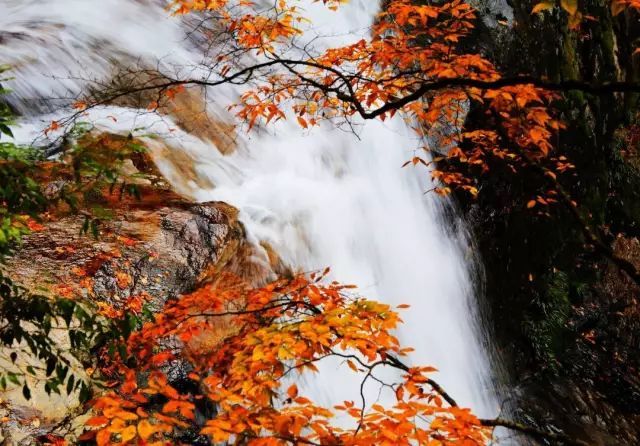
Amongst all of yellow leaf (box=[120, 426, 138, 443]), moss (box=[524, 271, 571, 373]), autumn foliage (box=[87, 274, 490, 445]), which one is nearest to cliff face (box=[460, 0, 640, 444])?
moss (box=[524, 271, 571, 373])

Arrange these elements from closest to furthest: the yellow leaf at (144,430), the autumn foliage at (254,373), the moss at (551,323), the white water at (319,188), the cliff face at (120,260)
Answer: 1. the yellow leaf at (144,430)
2. the autumn foliage at (254,373)
3. the cliff face at (120,260)
4. the white water at (319,188)
5. the moss at (551,323)

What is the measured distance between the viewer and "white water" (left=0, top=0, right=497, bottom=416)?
5668 millimetres

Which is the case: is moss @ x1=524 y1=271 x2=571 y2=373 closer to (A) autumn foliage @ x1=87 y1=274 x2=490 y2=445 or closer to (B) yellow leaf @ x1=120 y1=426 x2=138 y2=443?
(A) autumn foliage @ x1=87 y1=274 x2=490 y2=445

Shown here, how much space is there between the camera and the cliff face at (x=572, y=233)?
857 centimetres

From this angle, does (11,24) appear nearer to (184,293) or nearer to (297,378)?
(184,293)

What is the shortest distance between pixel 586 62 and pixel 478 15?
2.62 m

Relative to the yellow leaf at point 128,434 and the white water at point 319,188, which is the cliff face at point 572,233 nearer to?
the white water at point 319,188

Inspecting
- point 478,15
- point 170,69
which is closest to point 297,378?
point 170,69

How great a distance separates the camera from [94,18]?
23.3ft

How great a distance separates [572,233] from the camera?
28.5ft

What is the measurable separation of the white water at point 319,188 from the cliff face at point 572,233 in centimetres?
89

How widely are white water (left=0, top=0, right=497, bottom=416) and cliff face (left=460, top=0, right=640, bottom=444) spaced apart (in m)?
0.89

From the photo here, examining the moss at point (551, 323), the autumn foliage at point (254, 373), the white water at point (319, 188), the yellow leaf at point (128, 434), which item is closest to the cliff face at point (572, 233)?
the moss at point (551, 323)

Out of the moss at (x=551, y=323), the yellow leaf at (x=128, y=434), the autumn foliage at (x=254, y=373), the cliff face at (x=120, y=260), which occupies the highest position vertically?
the moss at (x=551, y=323)
